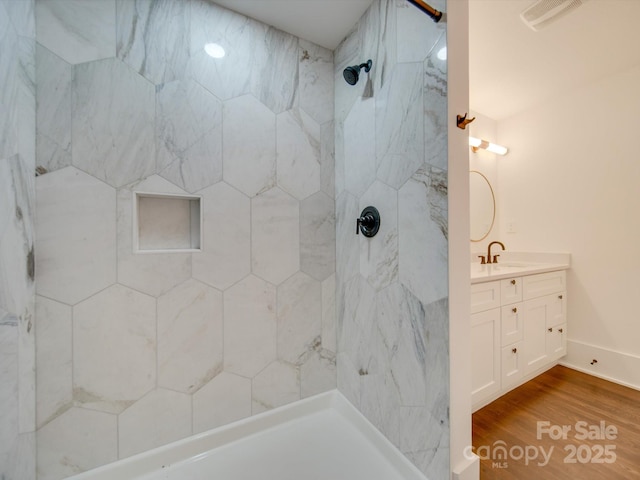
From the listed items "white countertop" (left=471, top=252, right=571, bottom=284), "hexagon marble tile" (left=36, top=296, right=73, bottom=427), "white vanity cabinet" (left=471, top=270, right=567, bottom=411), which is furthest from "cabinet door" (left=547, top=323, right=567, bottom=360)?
"hexagon marble tile" (left=36, top=296, right=73, bottom=427)

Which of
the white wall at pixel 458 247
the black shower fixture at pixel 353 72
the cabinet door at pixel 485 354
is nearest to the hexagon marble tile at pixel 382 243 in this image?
the white wall at pixel 458 247

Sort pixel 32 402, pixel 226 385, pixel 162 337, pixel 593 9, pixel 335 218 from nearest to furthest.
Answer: pixel 32 402 → pixel 162 337 → pixel 226 385 → pixel 593 9 → pixel 335 218

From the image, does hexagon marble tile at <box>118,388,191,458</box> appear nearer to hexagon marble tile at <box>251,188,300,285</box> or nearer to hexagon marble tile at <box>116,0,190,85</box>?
hexagon marble tile at <box>251,188,300,285</box>

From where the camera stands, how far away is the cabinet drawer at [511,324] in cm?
139

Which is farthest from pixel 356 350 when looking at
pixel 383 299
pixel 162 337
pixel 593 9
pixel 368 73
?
pixel 593 9

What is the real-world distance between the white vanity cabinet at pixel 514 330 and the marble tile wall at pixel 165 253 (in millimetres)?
803

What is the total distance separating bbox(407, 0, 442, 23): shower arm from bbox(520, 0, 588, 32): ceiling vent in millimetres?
851

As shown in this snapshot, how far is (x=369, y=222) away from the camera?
3.59 feet

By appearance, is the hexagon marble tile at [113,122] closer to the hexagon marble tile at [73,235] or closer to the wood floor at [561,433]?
the hexagon marble tile at [73,235]

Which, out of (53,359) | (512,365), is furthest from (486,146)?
(53,359)

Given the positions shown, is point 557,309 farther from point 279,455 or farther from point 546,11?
point 279,455

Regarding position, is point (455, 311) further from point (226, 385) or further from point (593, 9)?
point (593, 9)

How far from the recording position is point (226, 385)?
1.08m

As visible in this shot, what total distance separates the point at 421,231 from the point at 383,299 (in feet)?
1.14
